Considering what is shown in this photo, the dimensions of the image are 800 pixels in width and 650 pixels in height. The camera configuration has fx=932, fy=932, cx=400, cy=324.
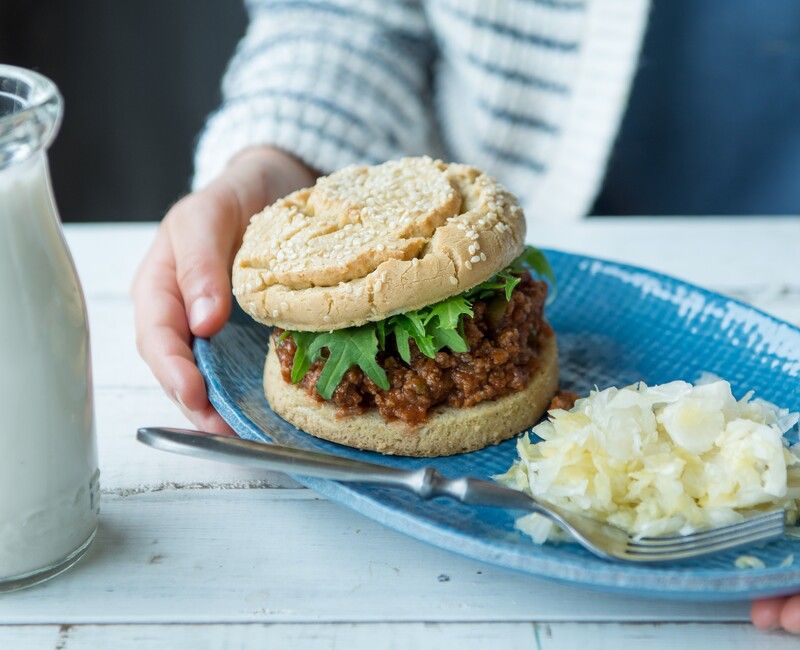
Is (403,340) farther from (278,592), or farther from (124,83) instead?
(124,83)

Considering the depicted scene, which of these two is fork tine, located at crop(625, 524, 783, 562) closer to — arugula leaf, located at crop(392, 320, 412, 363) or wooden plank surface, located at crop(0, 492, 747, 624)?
wooden plank surface, located at crop(0, 492, 747, 624)

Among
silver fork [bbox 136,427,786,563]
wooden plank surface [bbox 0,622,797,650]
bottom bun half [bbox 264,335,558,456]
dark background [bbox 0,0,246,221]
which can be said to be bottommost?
dark background [bbox 0,0,246,221]

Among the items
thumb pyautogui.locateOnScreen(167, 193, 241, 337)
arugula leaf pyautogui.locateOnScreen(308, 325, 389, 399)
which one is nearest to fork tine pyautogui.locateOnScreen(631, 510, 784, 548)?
arugula leaf pyautogui.locateOnScreen(308, 325, 389, 399)

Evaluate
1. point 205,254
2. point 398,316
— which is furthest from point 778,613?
point 205,254

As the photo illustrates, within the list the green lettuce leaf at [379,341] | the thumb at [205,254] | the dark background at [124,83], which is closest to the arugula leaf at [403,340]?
the green lettuce leaf at [379,341]

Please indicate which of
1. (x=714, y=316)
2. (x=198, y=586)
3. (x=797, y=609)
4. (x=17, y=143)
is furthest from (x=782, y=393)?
(x=17, y=143)

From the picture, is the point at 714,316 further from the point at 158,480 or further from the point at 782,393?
the point at 158,480
